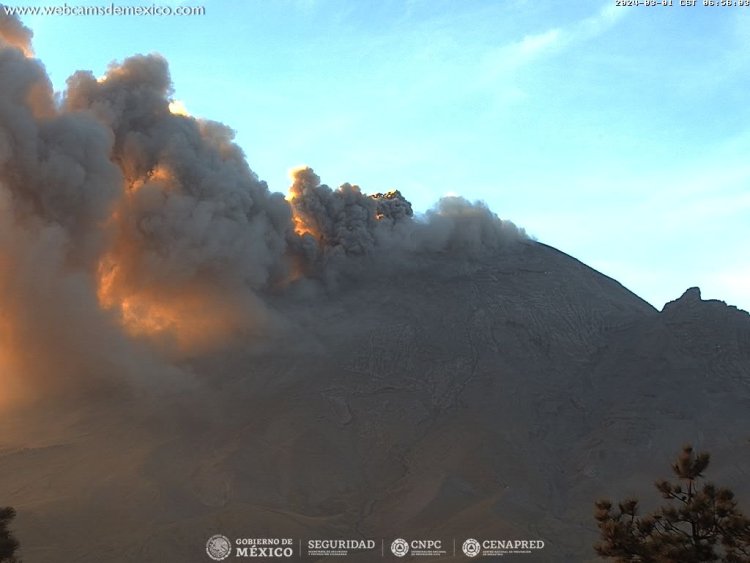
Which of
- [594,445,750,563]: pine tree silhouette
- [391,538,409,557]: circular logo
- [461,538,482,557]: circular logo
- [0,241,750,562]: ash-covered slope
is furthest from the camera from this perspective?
[0,241,750,562]: ash-covered slope

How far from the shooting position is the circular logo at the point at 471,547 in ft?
178

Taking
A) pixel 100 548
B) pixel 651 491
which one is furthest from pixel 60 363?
pixel 651 491

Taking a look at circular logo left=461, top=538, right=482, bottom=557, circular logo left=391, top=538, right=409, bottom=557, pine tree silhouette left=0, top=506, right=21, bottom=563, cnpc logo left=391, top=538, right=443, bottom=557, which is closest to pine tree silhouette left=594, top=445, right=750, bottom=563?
pine tree silhouette left=0, top=506, right=21, bottom=563

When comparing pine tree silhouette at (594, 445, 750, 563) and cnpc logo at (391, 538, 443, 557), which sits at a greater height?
cnpc logo at (391, 538, 443, 557)

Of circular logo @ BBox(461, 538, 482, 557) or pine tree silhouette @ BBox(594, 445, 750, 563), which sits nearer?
pine tree silhouette @ BBox(594, 445, 750, 563)

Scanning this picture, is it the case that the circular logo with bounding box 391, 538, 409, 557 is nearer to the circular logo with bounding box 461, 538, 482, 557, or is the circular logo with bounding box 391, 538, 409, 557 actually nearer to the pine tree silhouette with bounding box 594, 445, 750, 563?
the circular logo with bounding box 461, 538, 482, 557

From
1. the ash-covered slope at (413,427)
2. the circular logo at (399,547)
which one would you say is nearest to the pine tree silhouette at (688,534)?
the ash-covered slope at (413,427)

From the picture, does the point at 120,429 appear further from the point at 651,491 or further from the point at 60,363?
the point at 651,491

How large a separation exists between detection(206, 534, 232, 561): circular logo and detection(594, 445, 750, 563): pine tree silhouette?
4053 cm

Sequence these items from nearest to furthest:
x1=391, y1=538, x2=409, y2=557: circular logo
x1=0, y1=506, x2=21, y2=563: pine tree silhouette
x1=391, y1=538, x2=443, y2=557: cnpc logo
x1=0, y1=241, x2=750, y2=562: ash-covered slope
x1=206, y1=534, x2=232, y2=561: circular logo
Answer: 1. x1=0, y1=506, x2=21, y2=563: pine tree silhouette
2. x1=206, y1=534, x2=232, y2=561: circular logo
3. x1=391, y1=538, x2=443, y2=557: cnpc logo
4. x1=391, y1=538, x2=409, y2=557: circular logo
5. x1=0, y1=241, x2=750, y2=562: ash-covered slope

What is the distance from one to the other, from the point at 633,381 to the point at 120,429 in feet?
153

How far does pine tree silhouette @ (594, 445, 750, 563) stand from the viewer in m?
16.4

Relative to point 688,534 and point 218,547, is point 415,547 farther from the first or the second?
point 688,534

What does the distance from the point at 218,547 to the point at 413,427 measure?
2523 cm
